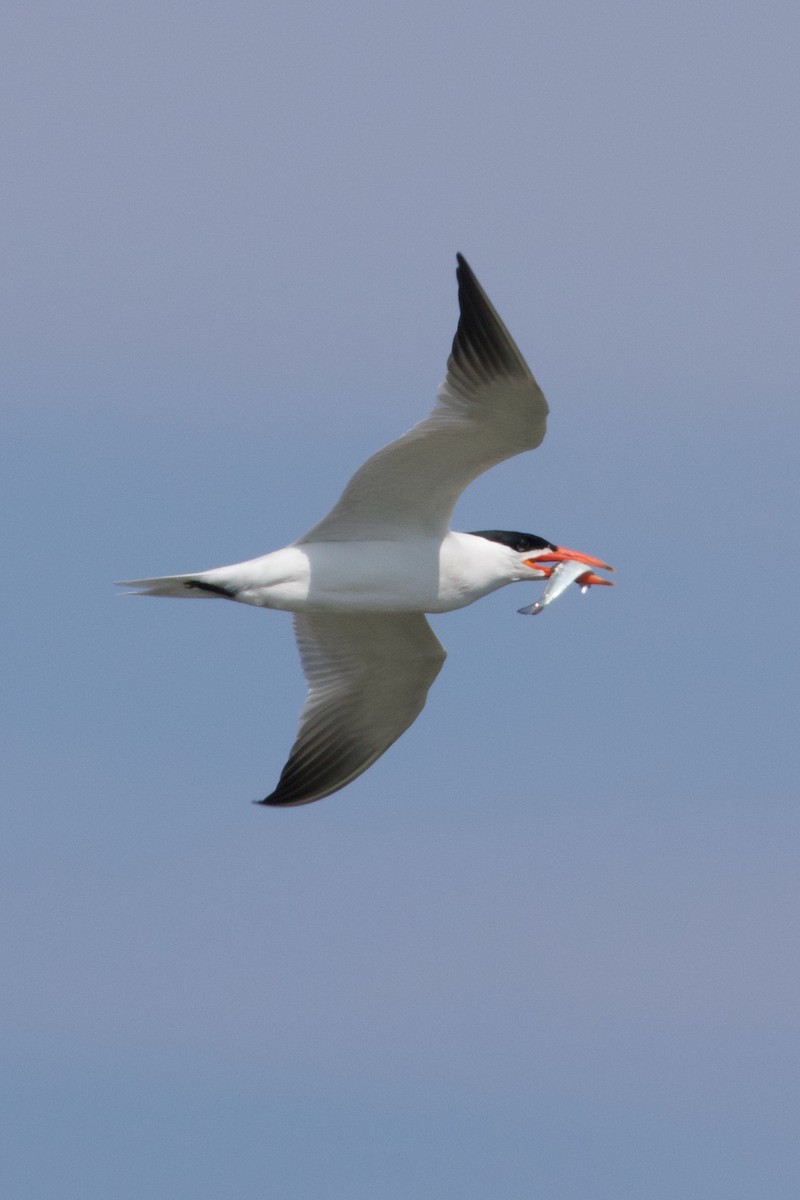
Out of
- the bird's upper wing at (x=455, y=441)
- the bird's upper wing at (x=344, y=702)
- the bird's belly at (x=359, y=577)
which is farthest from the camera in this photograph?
the bird's upper wing at (x=344, y=702)

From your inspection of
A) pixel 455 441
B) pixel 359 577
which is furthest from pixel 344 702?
pixel 455 441

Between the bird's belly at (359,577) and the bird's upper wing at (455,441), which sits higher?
the bird's upper wing at (455,441)

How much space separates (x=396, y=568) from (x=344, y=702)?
1.80m

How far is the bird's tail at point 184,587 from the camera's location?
14.6 metres

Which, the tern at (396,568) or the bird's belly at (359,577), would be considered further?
the bird's belly at (359,577)

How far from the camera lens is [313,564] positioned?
14719 mm

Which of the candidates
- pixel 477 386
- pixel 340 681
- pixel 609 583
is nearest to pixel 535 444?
pixel 477 386

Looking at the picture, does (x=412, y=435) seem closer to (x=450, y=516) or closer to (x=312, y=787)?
(x=450, y=516)

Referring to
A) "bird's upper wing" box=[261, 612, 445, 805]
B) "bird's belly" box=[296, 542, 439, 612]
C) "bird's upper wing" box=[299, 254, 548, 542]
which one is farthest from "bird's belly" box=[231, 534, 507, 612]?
"bird's upper wing" box=[261, 612, 445, 805]

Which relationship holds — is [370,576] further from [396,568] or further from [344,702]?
[344,702]

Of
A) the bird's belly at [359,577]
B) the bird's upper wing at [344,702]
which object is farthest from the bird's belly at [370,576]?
the bird's upper wing at [344,702]

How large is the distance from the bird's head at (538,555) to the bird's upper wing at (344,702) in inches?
44.2

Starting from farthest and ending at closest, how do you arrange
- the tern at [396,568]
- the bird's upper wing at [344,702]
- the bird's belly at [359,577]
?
the bird's upper wing at [344,702], the bird's belly at [359,577], the tern at [396,568]

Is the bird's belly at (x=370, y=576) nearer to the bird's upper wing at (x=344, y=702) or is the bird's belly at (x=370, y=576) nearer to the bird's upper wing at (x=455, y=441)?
the bird's upper wing at (x=455, y=441)
